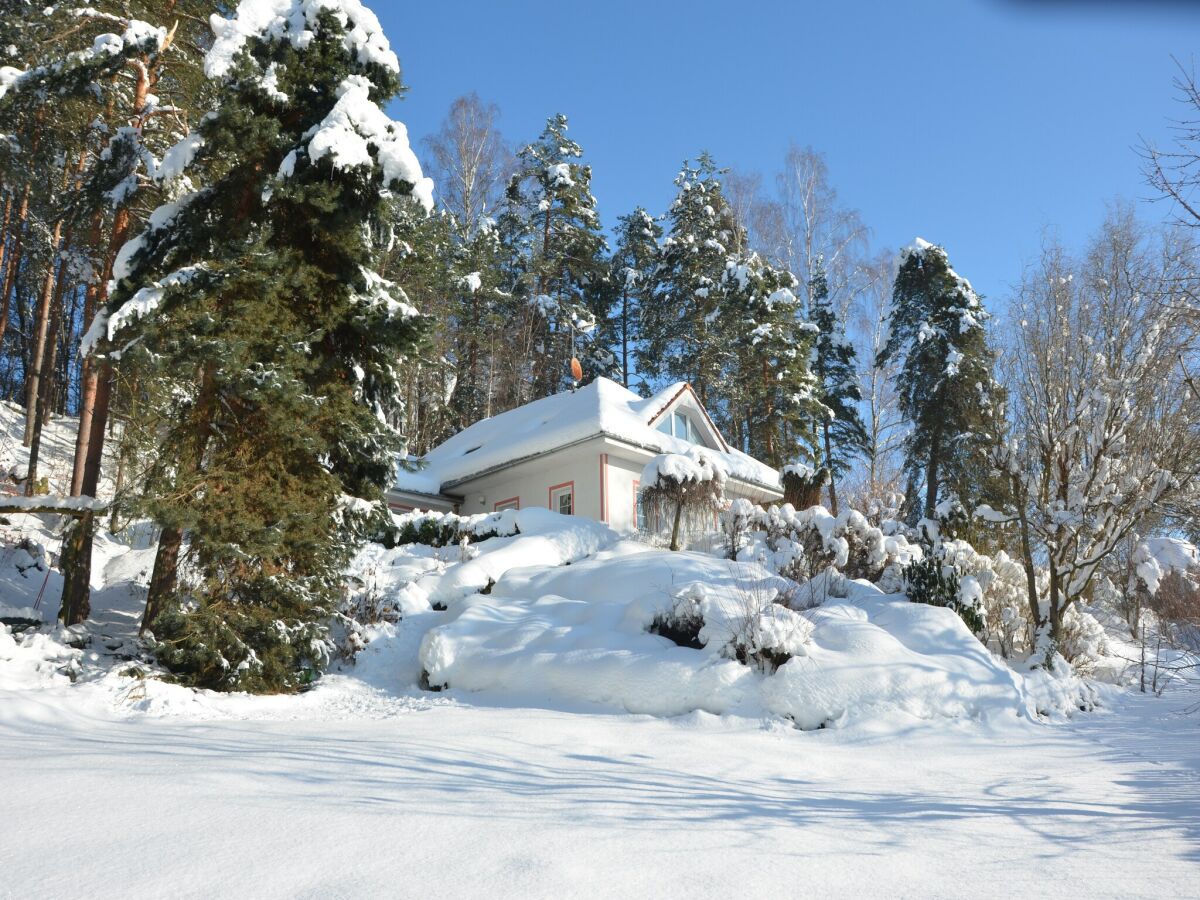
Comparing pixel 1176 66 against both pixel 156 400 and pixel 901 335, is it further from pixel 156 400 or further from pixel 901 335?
pixel 901 335

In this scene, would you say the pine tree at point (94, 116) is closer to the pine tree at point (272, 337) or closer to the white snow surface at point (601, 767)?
the pine tree at point (272, 337)

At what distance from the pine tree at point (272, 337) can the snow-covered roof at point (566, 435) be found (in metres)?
8.96

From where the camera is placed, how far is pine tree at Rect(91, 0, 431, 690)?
7922 mm

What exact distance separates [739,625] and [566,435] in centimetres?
1132

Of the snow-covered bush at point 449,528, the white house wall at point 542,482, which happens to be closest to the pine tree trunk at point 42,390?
the snow-covered bush at point 449,528

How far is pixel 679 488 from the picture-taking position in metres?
15.4

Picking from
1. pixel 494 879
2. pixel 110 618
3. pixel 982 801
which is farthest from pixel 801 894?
pixel 110 618

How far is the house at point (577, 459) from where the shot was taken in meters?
18.8

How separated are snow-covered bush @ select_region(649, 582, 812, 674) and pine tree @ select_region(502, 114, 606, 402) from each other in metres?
24.0

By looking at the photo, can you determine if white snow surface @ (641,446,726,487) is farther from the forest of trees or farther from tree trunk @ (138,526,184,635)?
tree trunk @ (138,526,184,635)

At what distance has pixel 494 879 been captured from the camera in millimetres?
2930

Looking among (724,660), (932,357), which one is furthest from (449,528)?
(932,357)

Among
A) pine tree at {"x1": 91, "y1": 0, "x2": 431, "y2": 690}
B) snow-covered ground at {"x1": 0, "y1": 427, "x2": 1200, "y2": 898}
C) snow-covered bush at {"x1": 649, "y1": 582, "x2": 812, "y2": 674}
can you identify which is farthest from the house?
snow-covered bush at {"x1": 649, "y1": 582, "x2": 812, "y2": 674}

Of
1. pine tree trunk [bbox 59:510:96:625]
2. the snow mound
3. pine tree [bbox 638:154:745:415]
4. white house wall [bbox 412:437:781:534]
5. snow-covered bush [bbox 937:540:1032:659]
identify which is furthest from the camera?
pine tree [bbox 638:154:745:415]
